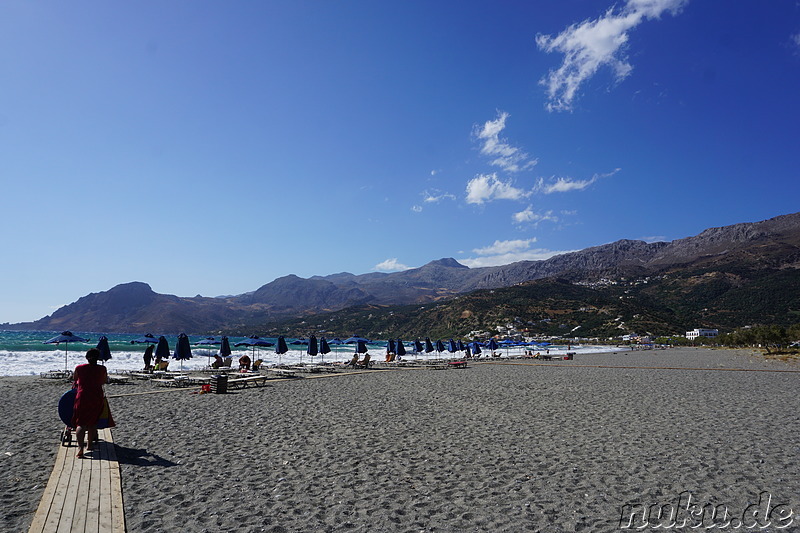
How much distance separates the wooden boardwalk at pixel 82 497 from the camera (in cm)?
426

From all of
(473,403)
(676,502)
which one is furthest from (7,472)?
(473,403)

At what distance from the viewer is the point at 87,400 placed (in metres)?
6.70

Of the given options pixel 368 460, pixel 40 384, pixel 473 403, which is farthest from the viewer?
pixel 40 384

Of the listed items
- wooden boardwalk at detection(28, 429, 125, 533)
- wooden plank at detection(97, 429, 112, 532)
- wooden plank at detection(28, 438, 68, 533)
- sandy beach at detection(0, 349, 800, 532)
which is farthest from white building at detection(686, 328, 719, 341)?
wooden plank at detection(28, 438, 68, 533)

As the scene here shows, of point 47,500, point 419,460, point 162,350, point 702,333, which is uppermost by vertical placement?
point 162,350

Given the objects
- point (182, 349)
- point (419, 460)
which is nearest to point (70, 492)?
point (419, 460)

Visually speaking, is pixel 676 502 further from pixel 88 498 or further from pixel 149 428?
pixel 149 428

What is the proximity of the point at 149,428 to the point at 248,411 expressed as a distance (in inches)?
103

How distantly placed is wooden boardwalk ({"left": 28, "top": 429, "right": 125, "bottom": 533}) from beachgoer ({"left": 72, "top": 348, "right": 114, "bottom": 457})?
14.8 inches

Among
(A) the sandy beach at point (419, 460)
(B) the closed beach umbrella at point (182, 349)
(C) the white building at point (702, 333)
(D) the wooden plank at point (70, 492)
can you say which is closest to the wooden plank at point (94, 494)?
(D) the wooden plank at point (70, 492)

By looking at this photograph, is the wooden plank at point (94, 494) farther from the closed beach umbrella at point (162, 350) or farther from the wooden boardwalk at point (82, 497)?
the closed beach umbrella at point (162, 350)

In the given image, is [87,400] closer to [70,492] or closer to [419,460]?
[70,492]

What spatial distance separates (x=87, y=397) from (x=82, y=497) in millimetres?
2147

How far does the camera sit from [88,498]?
497cm
